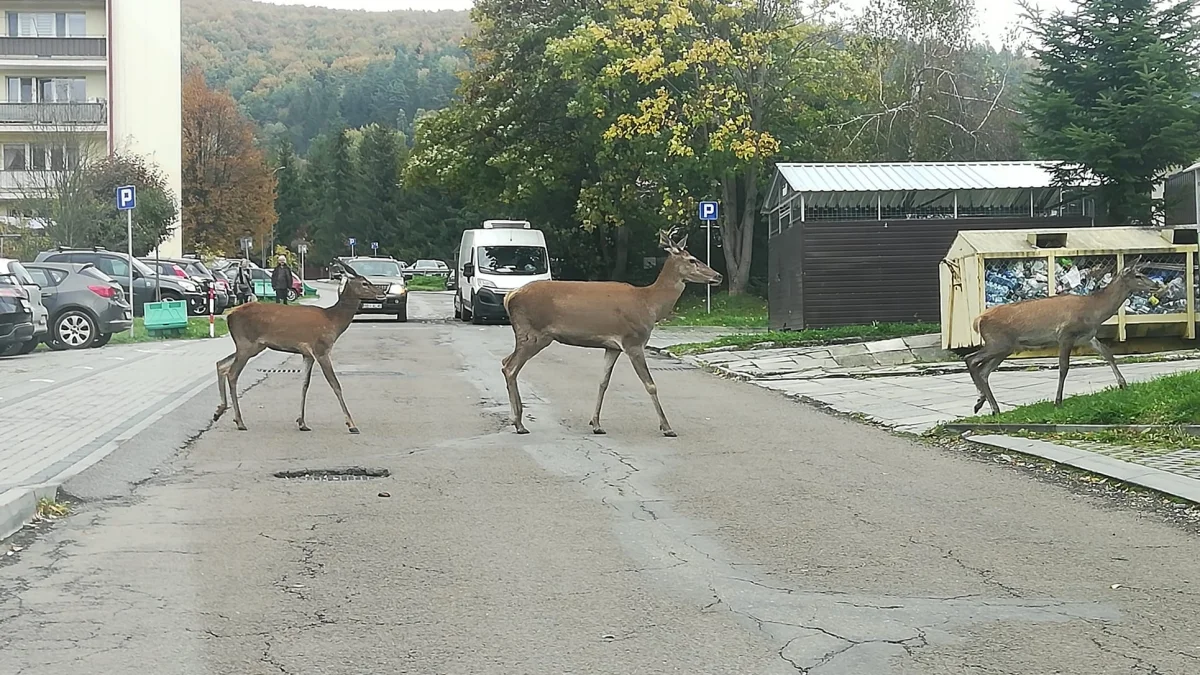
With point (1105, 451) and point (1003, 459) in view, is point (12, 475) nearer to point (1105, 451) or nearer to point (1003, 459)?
point (1003, 459)

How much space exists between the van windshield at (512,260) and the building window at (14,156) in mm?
33192

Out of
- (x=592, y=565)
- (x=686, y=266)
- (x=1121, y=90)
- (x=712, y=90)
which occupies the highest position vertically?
(x=712, y=90)

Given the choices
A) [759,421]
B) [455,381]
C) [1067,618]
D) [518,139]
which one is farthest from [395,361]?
[518,139]

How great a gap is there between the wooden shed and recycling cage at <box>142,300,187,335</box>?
41.5ft

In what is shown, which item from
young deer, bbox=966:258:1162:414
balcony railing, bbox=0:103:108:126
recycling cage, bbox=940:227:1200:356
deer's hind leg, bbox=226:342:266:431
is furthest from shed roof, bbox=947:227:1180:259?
balcony railing, bbox=0:103:108:126

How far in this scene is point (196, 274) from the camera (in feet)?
129

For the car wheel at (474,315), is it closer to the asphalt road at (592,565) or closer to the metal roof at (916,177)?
the metal roof at (916,177)

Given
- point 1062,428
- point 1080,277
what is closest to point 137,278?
point 1080,277

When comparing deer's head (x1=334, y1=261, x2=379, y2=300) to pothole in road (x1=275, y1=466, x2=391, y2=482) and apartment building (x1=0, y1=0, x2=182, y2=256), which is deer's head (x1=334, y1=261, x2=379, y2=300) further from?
apartment building (x1=0, y1=0, x2=182, y2=256)

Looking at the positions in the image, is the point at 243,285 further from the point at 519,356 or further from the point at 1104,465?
the point at 1104,465

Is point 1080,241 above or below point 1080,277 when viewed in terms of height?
above

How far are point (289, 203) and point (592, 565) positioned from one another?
116m

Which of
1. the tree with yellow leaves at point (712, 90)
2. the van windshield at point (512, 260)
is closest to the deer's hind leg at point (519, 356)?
the tree with yellow leaves at point (712, 90)

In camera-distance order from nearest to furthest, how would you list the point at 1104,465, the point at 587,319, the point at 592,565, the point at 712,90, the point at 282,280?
the point at 592,565 → the point at 1104,465 → the point at 587,319 → the point at 712,90 → the point at 282,280
